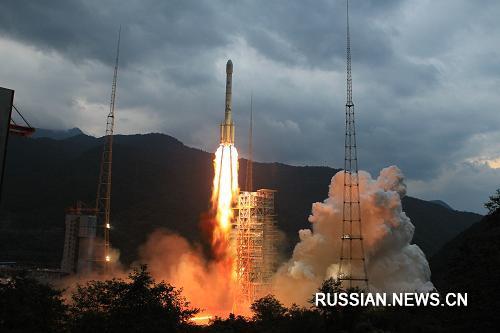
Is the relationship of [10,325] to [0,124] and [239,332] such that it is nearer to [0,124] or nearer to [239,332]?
[0,124]

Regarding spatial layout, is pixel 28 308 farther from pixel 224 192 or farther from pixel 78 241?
pixel 78 241

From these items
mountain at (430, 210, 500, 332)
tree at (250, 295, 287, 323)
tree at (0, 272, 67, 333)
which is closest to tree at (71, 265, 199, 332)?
tree at (0, 272, 67, 333)

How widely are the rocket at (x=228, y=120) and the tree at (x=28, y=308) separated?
51.7m

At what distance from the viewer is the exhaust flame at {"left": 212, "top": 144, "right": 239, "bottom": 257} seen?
87875 millimetres

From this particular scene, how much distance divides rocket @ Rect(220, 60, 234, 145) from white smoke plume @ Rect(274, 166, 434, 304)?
1721 cm

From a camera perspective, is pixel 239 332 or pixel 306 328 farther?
pixel 239 332

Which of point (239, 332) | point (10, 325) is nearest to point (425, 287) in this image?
point (239, 332)

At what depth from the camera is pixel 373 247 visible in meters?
81.6

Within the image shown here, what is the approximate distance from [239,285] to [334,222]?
58.5 feet

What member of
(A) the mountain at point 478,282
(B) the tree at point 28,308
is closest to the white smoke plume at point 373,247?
(A) the mountain at point 478,282

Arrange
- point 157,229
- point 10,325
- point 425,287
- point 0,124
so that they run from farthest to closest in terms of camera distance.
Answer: point 157,229
point 425,287
point 0,124
point 10,325

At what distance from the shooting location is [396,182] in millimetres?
86188

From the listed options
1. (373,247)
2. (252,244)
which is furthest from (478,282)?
(252,244)

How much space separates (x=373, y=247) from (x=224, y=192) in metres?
24.8
